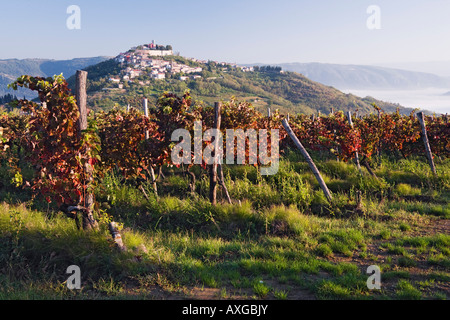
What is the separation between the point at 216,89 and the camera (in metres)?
109

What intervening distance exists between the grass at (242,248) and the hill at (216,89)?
218ft

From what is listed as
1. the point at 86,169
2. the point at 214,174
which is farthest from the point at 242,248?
the point at 86,169

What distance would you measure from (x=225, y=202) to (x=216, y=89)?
346 feet

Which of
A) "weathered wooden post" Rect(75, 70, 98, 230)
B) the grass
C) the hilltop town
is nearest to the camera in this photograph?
the grass

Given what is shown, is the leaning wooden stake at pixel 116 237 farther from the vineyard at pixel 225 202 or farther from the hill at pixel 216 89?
the hill at pixel 216 89

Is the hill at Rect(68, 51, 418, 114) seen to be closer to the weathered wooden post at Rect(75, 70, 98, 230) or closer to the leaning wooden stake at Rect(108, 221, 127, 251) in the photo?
the weathered wooden post at Rect(75, 70, 98, 230)

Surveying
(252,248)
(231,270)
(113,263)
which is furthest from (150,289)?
(252,248)

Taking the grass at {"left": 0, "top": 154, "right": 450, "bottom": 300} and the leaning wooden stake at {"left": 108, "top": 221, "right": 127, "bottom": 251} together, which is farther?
the leaning wooden stake at {"left": 108, "top": 221, "right": 127, "bottom": 251}

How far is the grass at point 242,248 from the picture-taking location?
3.66 m

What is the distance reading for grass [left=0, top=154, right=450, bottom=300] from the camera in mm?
3658

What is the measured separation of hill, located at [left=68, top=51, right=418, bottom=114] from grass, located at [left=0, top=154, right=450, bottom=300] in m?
66.4

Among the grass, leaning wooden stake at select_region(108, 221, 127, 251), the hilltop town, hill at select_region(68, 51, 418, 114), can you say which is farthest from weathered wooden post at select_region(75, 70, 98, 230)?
the hilltop town

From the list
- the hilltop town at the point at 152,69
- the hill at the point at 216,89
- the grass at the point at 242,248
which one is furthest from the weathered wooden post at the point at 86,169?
the hilltop town at the point at 152,69
